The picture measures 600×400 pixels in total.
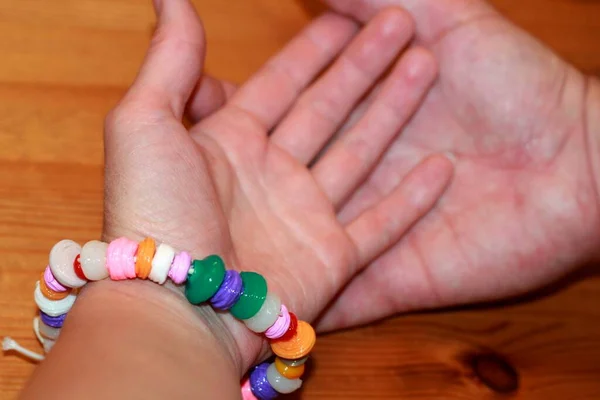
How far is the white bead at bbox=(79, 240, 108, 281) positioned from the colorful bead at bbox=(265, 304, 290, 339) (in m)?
0.14

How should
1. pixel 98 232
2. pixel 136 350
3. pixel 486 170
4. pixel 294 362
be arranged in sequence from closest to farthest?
1. pixel 136 350
2. pixel 294 362
3. pixel 98 232
4. pixel 486 170

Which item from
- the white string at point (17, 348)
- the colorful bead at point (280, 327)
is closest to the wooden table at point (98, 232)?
the white string at point (17, 348)

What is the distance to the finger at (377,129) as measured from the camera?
29.0 inches

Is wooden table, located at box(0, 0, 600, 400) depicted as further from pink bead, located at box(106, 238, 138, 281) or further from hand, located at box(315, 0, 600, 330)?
pink bead, located at box(106, 238, 138, 281)

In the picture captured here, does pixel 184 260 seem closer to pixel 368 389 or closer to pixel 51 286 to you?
pixel 51 286

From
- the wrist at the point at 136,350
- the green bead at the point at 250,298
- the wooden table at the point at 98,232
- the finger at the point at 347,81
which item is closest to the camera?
the wrist at the point at 136,350

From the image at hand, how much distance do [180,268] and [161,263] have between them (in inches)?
0.6

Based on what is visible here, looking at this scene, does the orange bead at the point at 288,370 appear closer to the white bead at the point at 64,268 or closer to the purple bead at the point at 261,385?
the purple bead at the point at 261,385

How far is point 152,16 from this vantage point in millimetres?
851

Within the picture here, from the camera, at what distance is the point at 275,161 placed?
0.72 metres

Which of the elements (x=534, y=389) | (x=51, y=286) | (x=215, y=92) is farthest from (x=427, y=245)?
(x=51, y=286)

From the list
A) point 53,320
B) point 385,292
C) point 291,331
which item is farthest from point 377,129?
point 53,320

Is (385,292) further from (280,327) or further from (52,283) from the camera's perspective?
(52,283)

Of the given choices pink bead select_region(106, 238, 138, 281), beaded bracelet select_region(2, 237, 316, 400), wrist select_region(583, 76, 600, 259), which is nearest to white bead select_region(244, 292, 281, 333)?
beaded bracelet select_region(2, 237, 316, 400)
